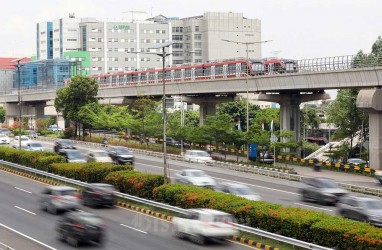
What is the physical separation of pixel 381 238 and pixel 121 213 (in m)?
16.5

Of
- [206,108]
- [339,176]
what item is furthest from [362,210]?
[206,108]

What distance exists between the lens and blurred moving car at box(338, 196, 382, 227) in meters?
33.3

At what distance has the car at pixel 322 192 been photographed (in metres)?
42.6

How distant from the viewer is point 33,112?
151 meters

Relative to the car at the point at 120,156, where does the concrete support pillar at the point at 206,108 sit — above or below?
above

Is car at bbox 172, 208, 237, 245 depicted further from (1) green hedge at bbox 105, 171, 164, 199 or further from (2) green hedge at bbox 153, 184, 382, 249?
(1) green hedge at bbox 105, 171, 164, 199

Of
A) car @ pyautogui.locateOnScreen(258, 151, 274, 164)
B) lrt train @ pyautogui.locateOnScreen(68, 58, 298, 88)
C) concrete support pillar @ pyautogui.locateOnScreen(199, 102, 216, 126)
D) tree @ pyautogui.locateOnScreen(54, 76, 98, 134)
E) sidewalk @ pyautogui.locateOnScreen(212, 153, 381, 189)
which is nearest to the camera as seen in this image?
sidewalk @ pyautogui.locateOnScreen(212, 153, 381, 189)

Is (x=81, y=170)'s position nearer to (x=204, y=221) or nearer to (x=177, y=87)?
A: (x=204, y=221)

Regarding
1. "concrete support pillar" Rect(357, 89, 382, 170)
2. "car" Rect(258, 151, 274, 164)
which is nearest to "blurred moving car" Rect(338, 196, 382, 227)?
"concrete support pillar" Rect(357, 89, 382, 170)

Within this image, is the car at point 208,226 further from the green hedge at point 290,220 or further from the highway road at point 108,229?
the green hedge at point 290,220

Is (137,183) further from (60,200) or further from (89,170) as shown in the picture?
(89,170)

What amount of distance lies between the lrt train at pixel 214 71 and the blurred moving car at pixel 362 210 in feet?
137

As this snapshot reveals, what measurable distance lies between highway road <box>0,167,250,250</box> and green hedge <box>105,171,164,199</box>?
9.22ft

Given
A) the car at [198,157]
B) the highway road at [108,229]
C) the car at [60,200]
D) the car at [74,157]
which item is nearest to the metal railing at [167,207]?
the highway road at [108,229]
